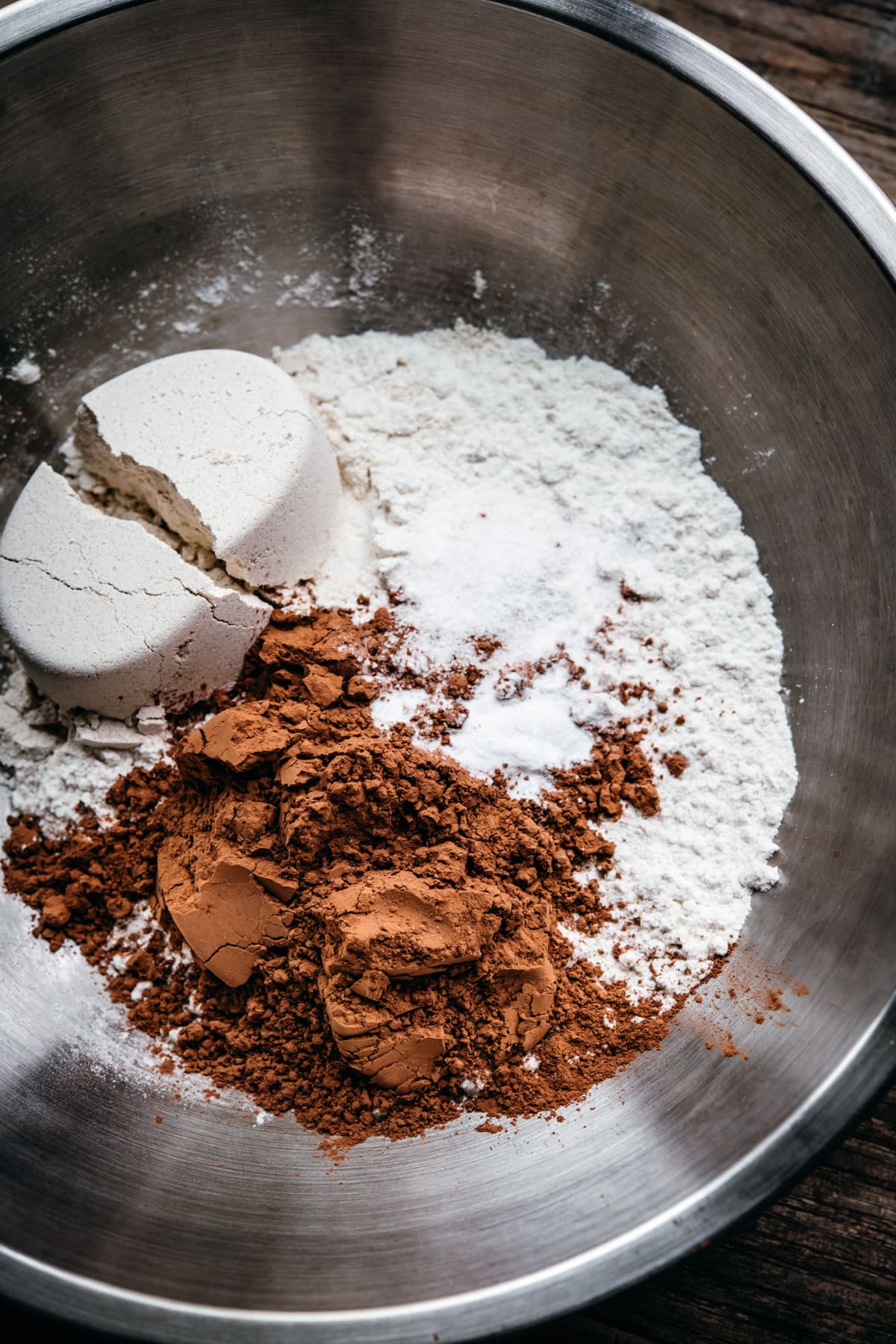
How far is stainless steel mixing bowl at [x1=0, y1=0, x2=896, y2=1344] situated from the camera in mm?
1201

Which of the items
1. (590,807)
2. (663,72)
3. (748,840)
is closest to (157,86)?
(663,72)

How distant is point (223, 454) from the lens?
1469 millimetres

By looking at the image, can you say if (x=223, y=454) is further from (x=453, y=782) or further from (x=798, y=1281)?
(x=798, y=1281)

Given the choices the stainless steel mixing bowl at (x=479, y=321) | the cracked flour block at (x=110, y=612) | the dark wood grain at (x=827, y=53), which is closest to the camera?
the stainless steel mixing bowl at (x=479, y=321)

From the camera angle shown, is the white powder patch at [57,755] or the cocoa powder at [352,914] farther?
the white powder patch at [57,755]

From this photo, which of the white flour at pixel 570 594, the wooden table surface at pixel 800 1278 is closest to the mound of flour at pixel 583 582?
the white flour at pixel 570 594

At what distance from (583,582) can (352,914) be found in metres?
0.68

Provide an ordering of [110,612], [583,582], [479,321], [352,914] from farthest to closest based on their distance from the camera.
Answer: [479,321] → [583,582] → [110,612] → [352,914]

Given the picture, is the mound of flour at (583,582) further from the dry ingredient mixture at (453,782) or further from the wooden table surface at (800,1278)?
the wooden table surface at (800,1278)

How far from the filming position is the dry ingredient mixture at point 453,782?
1.29m

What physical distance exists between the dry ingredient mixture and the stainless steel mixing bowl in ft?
0.28

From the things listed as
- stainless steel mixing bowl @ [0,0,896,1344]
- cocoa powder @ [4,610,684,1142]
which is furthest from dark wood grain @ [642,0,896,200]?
cocoa powder @ [4,610,684,1142]

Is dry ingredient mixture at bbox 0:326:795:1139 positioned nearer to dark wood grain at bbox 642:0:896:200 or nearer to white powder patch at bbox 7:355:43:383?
white powder patch at bbox 7:355:43:383

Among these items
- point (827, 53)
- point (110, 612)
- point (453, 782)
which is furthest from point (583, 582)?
point (827, 53)
